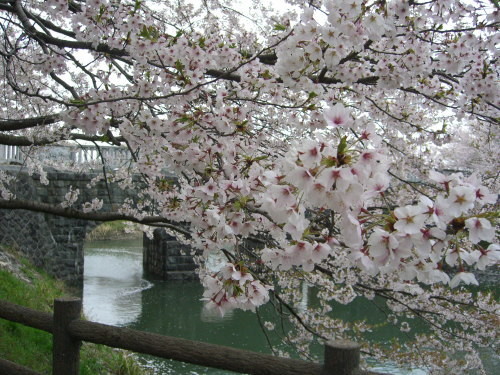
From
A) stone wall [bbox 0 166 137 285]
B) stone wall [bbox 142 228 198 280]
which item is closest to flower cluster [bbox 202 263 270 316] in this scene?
stone wall [bbox 0 166 137 285]

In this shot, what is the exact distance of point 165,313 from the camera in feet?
32.8

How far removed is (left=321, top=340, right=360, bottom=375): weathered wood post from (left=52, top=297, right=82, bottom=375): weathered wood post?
1185 millimetres

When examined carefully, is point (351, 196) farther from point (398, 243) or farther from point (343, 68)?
point (343, 68)

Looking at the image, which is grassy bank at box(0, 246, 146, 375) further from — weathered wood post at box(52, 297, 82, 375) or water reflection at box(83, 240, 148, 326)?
weathered wood post at box(52, 297, 82, 375)

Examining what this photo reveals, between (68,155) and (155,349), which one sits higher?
(68,155)

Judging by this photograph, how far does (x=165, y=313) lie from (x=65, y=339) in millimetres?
8075

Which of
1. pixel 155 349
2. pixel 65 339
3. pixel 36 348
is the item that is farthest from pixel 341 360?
pixel 36 348

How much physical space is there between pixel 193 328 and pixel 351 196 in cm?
832

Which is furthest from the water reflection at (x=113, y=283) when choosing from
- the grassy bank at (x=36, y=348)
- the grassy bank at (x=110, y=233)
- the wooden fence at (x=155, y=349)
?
the wooden fence at (x=155, y=349)

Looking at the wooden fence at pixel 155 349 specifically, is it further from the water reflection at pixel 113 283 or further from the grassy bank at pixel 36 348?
the water reflection at pixel 113 283

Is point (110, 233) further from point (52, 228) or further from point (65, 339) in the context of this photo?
point (65, 339)

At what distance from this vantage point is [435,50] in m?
3.03

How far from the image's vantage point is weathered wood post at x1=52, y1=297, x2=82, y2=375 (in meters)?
2.19

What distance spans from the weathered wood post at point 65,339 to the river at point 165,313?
14.7 feet
